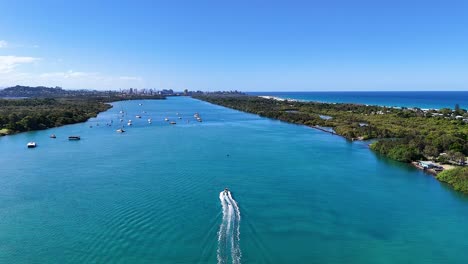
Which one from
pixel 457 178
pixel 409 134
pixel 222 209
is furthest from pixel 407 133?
pixel 222 209

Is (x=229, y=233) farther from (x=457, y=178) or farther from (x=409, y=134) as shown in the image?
(x=409, y=134)

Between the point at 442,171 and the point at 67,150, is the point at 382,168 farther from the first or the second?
the point at 67,150

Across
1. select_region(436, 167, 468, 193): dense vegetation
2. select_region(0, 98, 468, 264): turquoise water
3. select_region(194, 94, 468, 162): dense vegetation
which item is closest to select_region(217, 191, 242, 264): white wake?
select_region(0, 98, 468, 264): turquoise water

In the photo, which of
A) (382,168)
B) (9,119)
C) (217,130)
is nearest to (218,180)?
(382,168)

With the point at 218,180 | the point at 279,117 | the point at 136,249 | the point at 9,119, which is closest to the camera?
the point at 136,249

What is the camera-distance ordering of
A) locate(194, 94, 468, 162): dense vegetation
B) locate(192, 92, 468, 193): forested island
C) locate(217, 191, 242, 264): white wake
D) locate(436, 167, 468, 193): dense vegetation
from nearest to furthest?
locate(217, 191, 242, 264): white wake < locate(436, 167, 468, 193): dense vegetation < locate(192, 92, 468, 193): forested island < locate(194, 94, 468, 162): dense vegetation

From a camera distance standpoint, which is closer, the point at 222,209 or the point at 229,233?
the point at 229,233

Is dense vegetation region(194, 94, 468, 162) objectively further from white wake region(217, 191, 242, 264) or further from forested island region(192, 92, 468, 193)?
white wake region(217, 191, 242, 264)
